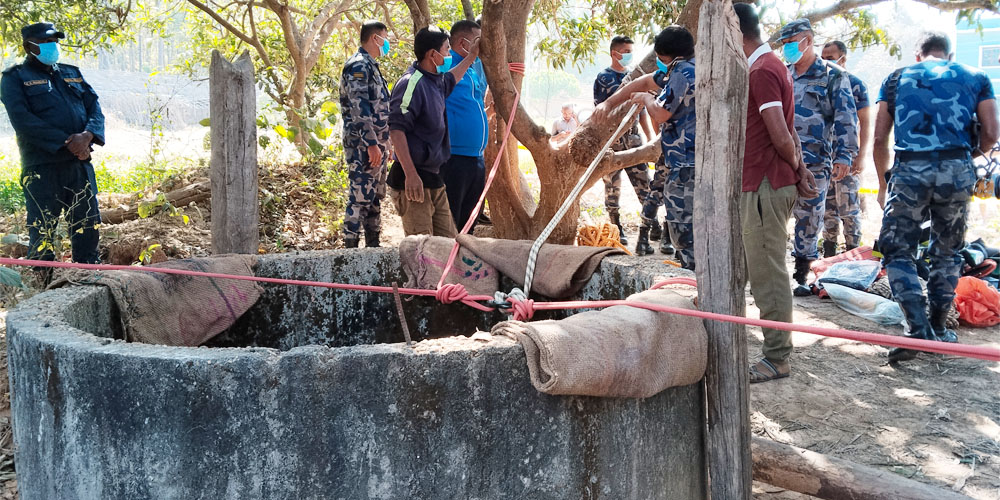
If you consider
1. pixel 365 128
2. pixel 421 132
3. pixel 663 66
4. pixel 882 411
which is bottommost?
pixel 882 411

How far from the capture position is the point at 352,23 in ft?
34.8

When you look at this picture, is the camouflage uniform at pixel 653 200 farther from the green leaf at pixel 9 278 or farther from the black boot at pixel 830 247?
the green leaf at pixel 9 278

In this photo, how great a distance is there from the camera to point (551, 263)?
3283mm

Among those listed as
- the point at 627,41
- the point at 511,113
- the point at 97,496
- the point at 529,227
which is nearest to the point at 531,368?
the point at 97,496

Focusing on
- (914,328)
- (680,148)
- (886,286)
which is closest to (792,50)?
(680,148)

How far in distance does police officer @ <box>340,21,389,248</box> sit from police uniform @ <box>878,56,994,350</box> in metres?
3.33

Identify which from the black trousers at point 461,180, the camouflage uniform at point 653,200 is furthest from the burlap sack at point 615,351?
the camouflage uniform at point 653,200

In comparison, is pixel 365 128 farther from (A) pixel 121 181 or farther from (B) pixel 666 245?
(A) pixel 121 181

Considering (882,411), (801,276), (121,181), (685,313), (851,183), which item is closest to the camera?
(685,313)

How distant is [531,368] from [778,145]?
201cm

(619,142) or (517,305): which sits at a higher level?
(619,142)

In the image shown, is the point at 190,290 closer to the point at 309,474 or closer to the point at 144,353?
the point at 144,353

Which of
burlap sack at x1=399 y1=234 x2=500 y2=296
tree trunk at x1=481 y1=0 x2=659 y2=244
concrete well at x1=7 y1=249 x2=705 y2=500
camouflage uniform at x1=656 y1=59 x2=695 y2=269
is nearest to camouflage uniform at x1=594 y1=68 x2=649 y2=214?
tree trunk at x1=481 y1=0 x2=659 y2=244

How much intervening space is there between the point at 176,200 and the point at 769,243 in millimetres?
5794
